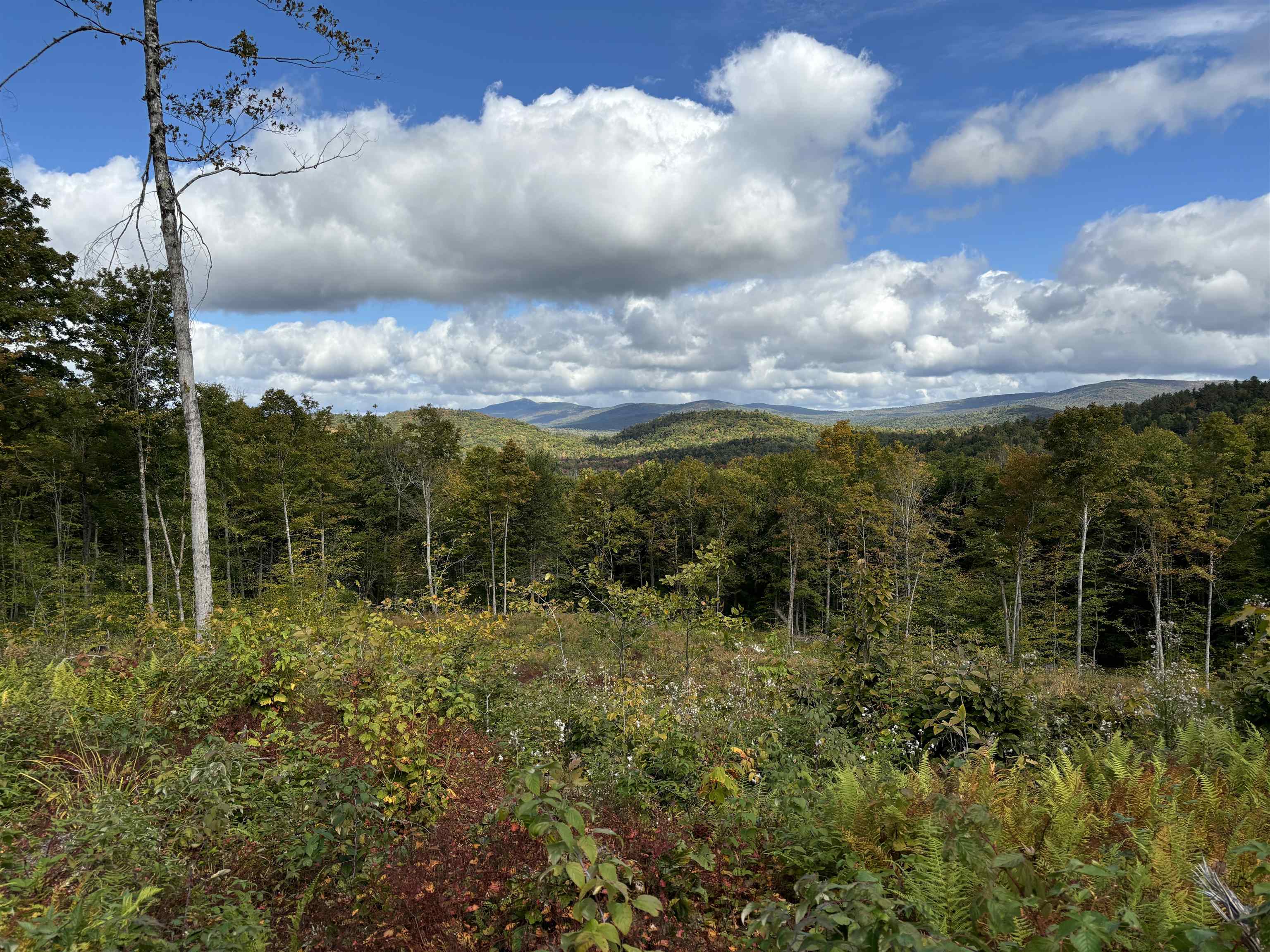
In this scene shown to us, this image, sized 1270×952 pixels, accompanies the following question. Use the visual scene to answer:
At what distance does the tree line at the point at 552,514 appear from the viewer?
15422mm

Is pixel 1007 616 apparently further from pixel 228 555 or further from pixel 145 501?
pixel 228 555

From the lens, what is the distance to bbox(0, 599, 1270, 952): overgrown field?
2.17 metres

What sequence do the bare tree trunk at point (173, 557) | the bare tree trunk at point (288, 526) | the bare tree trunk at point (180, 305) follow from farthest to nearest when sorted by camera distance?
the bare tree trunk at point (288, 526) < the bare tree trunk at point (173, 557) < the bare tree trunk at point (180, 305)

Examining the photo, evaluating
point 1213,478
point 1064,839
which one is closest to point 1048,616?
point 1213,478

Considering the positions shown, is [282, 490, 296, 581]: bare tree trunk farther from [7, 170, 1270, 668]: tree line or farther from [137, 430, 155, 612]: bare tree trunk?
[137, 430, 155, 612]: bare tree trunk

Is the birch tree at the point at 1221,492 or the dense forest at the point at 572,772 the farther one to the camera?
the birch tree at the point at 1221,492

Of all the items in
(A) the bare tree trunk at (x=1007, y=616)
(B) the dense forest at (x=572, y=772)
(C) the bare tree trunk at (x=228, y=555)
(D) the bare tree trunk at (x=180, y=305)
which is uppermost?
(D) the bare tree trunk at (x=180, y=305)

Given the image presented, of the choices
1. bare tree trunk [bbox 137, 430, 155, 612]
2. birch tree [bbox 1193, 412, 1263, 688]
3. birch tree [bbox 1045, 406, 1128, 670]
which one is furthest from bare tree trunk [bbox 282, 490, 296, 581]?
birch tree [bbox 1193, 412, 1263, 688]

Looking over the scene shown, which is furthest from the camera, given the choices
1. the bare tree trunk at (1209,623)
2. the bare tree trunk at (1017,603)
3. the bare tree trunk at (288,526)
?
the bare tree trunk at (288,526)

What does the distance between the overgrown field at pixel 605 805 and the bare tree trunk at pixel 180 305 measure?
1.44 meters

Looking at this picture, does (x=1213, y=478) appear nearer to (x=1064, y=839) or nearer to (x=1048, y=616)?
(x=1048, y=616)

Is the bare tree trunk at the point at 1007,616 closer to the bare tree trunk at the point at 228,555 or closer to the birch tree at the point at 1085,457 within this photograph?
the birch tree at the point at 1085,457

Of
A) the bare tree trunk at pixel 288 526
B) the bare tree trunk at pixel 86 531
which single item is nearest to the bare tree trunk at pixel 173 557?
the bare tree trunk at pixel 86 531

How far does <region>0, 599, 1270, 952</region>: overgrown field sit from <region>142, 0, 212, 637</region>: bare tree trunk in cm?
144
